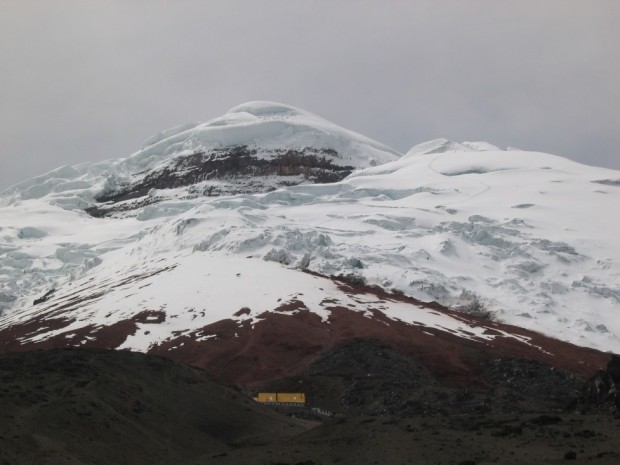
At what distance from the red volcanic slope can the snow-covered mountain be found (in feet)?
1.67

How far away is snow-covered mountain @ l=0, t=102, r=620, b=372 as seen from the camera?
260 ft

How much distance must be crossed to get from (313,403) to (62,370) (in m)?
22.9

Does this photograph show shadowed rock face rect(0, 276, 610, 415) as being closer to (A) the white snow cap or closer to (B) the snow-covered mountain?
(B) the snow-covered mountain

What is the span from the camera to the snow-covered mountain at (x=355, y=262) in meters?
79.2

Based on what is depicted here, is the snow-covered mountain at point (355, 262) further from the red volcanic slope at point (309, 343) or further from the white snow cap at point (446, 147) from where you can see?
the white snow cap at point (446, 147)

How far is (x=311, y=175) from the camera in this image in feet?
632

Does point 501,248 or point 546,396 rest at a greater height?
point 501,248

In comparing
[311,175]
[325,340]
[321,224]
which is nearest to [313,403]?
[325,340]

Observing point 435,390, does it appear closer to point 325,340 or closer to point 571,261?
point 325,340

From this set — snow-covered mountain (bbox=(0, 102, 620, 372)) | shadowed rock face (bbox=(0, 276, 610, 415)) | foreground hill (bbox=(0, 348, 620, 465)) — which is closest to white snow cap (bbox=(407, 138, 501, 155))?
snow-covered mountain (bbox=(0, 102, 620, 372))

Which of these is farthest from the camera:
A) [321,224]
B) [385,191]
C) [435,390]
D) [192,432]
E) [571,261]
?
[385,191]

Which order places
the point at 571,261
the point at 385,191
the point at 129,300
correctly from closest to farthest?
the point at 129,300, the point at 571,261, the point at 385,191

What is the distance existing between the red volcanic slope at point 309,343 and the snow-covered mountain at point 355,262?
51 centimetres

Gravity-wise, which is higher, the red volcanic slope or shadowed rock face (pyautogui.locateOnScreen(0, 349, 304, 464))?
shadowed rock face (pyautogui.locateOnScreen(0, 349, 304, 464))
